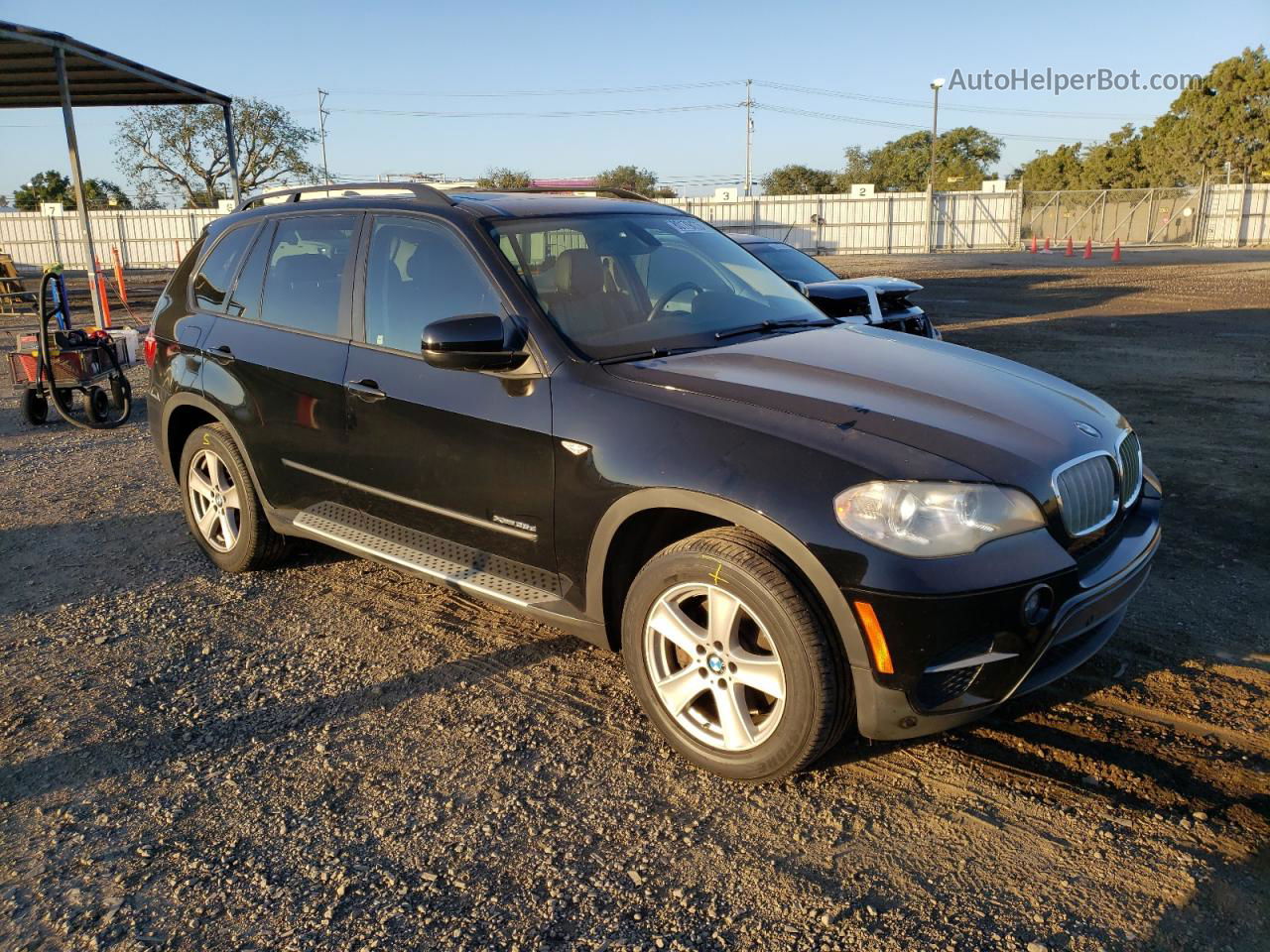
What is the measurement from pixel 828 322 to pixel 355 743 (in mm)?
2693

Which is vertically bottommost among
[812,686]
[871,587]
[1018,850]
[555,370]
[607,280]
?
[1018,850]

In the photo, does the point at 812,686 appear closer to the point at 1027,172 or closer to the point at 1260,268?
the point at 1260,268

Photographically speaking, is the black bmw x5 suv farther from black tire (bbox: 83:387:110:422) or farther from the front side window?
black tire (bbox: 83:387:110:422)

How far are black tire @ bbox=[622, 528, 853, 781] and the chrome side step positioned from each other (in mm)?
572

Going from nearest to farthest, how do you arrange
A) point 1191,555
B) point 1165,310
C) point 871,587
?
point 871,587
point 1191,555
point 1165,310

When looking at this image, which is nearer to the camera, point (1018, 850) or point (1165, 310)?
point (1018, 850)

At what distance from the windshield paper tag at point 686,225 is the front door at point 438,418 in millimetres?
1118

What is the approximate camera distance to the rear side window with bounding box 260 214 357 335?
4.41 meters

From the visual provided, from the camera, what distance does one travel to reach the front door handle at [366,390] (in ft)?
13.3

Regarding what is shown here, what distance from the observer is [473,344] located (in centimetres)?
349

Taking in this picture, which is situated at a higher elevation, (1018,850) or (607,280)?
(607,280)

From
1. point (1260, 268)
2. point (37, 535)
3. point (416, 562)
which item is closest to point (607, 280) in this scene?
point (416, 562)

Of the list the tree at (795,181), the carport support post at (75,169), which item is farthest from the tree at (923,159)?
the carport support post at (75,169)

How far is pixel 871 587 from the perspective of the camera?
2.75 metres
